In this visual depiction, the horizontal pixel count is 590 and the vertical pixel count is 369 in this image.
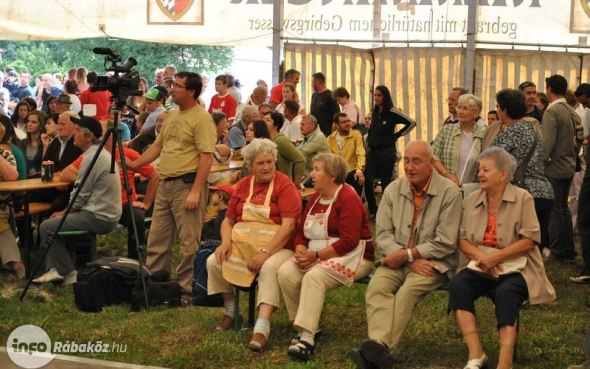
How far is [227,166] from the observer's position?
1067 cm

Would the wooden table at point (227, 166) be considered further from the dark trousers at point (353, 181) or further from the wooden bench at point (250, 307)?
the wooden bench at point (250, 307)

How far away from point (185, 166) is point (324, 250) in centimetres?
195

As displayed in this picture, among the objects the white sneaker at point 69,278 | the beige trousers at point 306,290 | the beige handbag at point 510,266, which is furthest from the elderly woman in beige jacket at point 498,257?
the white sneaker at point 69,278

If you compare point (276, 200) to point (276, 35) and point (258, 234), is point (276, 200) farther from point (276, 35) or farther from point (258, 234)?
point (276, 35)

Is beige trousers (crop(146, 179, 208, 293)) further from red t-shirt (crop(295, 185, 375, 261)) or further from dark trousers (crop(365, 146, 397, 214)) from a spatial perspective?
→ dark trousers (crop(365, 146, 397, 214))

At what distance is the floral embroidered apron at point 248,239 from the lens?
6809 millimetres

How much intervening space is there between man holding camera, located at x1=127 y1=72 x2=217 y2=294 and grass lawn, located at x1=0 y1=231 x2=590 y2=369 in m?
0.68

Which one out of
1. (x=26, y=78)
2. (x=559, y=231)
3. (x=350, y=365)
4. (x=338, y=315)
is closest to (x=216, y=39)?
(x=26, y=78)

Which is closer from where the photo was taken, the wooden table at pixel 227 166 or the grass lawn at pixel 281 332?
the grass lawn at pixel 281 332

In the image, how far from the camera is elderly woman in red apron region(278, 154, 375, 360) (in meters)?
6.42

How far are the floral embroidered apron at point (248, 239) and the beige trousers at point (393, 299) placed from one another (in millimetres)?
875

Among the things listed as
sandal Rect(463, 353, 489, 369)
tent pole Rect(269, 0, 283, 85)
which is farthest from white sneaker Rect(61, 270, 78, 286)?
tent pole Rect(269, 0, 283, 85)

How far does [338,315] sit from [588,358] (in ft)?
6.31

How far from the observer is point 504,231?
612cm
